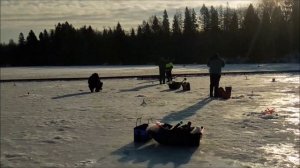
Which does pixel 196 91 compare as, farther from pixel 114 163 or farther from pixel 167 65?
pixel 114 163

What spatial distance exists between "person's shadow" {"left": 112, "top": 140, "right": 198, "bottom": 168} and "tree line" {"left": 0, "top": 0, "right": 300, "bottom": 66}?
6714 cm

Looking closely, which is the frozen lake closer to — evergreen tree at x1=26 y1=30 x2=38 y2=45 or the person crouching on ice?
the person crouching on ice

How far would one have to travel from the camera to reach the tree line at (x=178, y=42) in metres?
78.4

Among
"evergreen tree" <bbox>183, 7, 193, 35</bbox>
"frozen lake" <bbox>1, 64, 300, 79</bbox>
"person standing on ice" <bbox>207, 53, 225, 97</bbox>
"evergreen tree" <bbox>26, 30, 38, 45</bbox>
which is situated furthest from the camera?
"evergreen tree" <bbox>26, 30, 38, 45</bbox>

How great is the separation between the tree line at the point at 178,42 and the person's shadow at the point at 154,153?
67.1 metres

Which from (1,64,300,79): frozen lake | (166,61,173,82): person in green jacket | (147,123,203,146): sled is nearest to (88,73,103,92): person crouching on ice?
(166,61,173,82): person in green jacket

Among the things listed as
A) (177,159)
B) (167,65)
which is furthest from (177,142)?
(167,65)

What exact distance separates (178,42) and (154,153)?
3189 inches

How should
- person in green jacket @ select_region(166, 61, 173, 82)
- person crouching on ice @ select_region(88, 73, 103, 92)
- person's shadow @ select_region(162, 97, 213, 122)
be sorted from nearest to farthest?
person's shadow @ select_region(162, 97, 213, 122) → person crouching on ice @ select_region(88, 73, 103, 92) → person in green jacket @ select_region(166, 61, 173, 82)

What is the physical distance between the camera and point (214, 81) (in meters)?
19.0

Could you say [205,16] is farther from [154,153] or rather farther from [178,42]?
[154,153]

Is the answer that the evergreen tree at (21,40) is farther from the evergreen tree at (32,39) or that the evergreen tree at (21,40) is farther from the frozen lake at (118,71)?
the frozen lake at (118,71)

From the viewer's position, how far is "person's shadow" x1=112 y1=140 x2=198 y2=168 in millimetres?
8305

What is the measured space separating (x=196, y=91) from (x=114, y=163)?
549 inches
